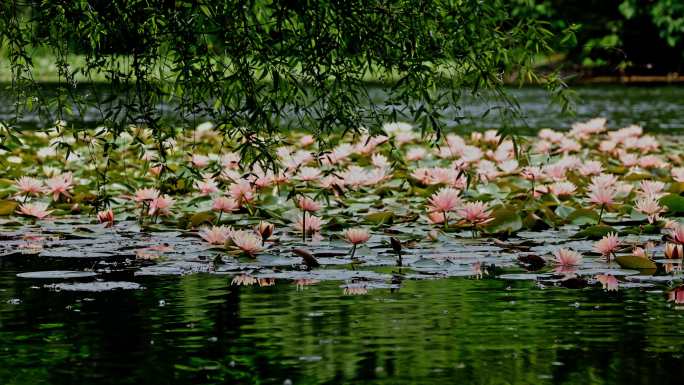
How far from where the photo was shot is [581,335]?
3139 mm

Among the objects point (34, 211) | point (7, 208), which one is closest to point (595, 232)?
point (34, 211)

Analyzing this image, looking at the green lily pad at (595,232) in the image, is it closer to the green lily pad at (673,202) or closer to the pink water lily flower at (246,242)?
the green lily pad at (673,202)

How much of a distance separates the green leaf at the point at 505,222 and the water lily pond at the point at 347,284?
10mm

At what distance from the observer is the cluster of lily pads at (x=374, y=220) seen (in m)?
4.29

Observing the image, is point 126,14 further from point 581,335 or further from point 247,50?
point 581,335

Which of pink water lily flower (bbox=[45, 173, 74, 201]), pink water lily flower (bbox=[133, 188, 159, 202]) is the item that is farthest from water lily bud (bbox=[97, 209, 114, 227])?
pink water lily flower (bbox=[45, 173, 74, 201])

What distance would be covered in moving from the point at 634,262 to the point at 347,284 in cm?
108

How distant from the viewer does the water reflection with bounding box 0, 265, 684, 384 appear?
273cm

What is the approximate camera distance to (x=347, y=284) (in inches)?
157

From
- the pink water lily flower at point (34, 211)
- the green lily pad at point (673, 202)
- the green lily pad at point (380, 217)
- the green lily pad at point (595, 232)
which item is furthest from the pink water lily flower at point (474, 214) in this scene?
the pink water lily flower at point (34, 211)

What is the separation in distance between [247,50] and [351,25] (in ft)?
1.46

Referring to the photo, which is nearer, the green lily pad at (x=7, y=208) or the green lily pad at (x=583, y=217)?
the green lily pad at (x=583, y=217)

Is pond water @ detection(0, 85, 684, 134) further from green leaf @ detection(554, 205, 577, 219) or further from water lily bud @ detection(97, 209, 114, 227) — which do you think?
water lily bud @ detection(97, 209, 114, 227)

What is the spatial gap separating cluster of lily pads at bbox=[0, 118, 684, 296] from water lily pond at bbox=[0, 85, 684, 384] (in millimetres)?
14
